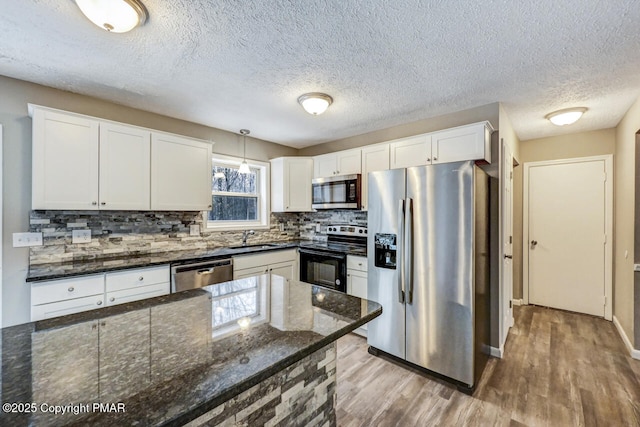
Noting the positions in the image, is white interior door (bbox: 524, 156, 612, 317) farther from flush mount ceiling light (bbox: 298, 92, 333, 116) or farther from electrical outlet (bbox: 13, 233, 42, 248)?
electrical outlet (bbox: 13, 233, 42, 248)

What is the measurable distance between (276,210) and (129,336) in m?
3.29

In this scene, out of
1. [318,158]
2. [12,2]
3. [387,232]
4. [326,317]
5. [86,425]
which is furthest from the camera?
[318,158]

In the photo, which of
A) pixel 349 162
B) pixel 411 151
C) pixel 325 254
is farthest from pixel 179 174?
pixel 411 151

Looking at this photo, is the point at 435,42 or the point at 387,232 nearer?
the point at 435,42

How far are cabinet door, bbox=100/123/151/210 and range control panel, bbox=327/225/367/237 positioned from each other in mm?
2328

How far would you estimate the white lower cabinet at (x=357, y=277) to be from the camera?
3122 millimetres

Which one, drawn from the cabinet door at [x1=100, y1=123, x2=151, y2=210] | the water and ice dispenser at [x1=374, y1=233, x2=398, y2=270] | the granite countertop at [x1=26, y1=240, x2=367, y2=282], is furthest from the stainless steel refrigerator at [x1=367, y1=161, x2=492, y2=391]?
the cabinet door at [x1=100, y1=123, x2=151, y2=210]

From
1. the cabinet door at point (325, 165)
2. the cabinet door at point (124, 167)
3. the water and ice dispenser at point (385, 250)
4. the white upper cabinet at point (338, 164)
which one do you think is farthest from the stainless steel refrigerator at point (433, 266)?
the cabinet door at point (124, 167)

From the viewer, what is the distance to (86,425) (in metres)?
0.57

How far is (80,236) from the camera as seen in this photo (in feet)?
8.64

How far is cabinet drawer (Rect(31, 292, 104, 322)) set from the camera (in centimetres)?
206

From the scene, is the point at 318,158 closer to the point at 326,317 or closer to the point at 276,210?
the point at 276,210

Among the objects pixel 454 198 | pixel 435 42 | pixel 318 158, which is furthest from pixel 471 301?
pixel 318 158

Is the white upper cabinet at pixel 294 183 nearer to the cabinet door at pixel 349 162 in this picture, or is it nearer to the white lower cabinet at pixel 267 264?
the cabinet door at pixel 349 162
